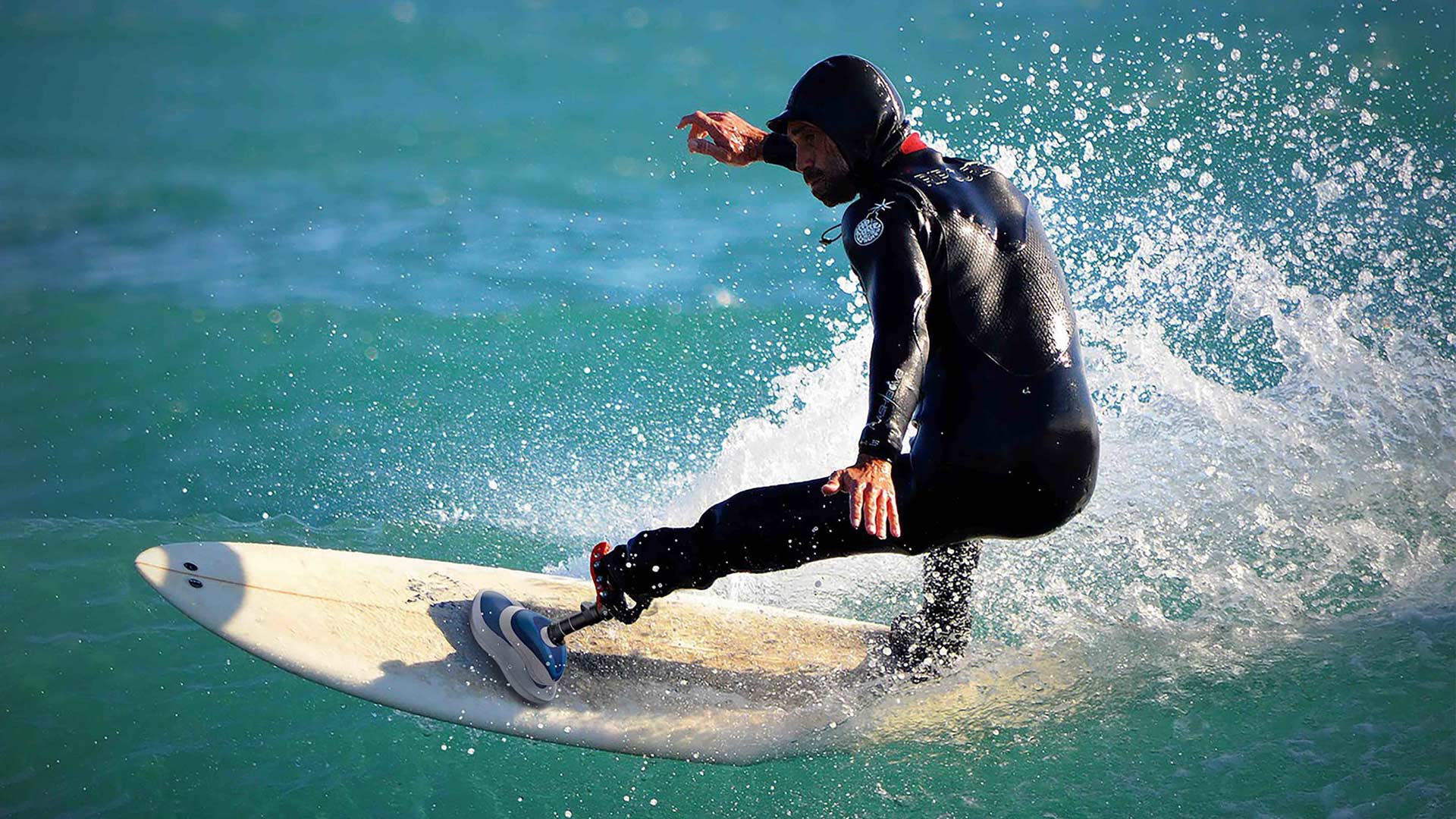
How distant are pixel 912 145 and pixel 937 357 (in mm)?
678

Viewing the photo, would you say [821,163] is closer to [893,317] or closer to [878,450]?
[893,317]

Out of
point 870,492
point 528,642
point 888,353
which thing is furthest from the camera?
point 528,642

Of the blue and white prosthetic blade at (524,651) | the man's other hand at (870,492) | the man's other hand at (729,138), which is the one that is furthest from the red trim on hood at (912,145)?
the blue and white prosthetic blade at (524,651)

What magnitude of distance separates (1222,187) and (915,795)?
718 centimetres

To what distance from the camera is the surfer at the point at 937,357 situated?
3496mm

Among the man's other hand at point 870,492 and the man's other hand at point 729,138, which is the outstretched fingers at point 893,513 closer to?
the man's other hand at point 870,492

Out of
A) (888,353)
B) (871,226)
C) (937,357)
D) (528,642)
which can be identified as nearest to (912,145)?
(871,226)

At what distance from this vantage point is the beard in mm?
3740

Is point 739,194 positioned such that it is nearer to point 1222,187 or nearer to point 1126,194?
point 1126,194

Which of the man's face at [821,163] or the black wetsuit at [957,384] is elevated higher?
the man's face at [821,163]

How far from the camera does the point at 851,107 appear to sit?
361cm

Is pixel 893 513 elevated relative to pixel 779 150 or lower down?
lower down

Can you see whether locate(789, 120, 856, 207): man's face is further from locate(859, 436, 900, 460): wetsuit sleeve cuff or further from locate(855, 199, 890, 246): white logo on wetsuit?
locate(859, 436, 900, 460): wetsuit sleeve cuff

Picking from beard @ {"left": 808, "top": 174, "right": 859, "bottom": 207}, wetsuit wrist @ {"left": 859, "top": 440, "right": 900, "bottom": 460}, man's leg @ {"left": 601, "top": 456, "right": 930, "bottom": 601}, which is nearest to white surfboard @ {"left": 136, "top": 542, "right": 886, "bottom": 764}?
man's leg @ {"left": 601, "top": 456, "right": 930, "bottom": 601}
